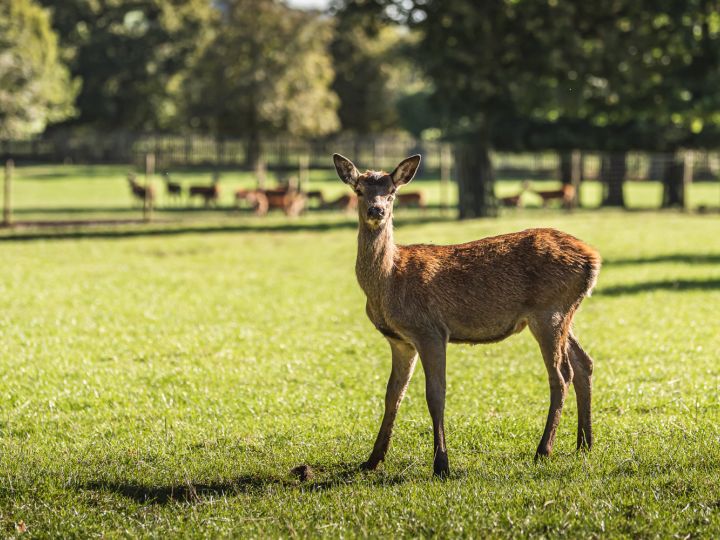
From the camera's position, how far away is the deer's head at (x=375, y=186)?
692 centimetres

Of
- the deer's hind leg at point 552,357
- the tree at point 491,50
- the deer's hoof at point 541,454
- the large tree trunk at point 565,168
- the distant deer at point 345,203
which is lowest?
the deer's hoof at point 541,454

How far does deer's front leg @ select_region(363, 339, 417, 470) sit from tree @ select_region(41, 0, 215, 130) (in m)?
68.9

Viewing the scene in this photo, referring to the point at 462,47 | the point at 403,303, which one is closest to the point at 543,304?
the point at 403,303

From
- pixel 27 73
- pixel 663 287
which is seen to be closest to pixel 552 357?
pixel 663 287

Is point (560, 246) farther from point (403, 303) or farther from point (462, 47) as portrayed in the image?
point (462, 47)

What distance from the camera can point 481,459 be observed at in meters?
7.44

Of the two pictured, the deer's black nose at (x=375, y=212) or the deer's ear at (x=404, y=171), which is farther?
the deer's ear at (x=404, y=171)

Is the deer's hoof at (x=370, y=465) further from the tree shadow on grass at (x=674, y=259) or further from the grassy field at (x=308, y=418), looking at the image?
the tree shadow on grass at (x=674, y=259)

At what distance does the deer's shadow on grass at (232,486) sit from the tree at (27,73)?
185 feet

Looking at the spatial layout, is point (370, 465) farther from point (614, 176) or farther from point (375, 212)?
point (614, 176)

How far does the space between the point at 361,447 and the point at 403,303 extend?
148cm

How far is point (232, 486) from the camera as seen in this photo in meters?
6.89

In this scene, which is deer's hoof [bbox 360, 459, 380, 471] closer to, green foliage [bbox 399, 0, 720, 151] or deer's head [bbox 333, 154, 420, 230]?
deer's head [bbox 333, 154, 420, 230]

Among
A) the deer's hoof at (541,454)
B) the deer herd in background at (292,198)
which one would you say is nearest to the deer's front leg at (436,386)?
the deer's hoof at (541,454)
